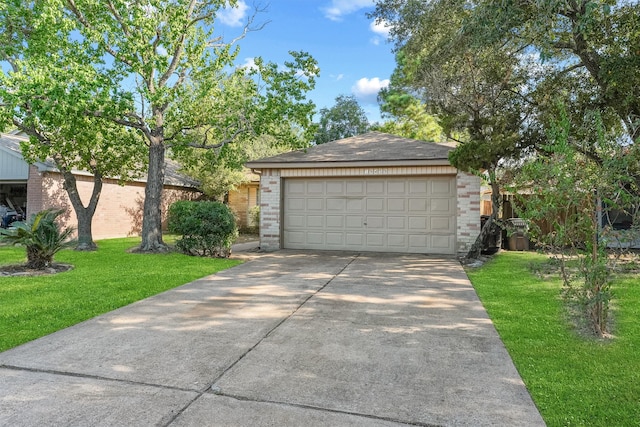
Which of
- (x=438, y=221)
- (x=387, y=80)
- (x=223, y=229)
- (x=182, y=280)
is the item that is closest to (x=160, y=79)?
(x=223, y=229)

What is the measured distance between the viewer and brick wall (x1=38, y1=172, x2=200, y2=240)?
586 inches

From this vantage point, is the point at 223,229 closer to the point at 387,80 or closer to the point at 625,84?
the point at 625,84

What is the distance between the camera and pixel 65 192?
612 inches

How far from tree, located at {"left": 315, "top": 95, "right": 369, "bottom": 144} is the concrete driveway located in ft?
91.5

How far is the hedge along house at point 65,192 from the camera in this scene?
579 inches

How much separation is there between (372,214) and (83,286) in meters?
7.80

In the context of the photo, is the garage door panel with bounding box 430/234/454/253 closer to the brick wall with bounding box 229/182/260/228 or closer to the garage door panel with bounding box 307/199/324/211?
the garage door panel with bounding box 307/199/324/211

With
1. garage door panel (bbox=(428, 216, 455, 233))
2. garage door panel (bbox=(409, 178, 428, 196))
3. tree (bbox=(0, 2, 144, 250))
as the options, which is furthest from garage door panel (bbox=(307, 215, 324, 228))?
tree (bbox=(0, 2, 144, 250))

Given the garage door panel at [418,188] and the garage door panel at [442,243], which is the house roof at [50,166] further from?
the garage door panel at [442,243]

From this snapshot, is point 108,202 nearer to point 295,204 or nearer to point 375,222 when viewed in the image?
point 295,204

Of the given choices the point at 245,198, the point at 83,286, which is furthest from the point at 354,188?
the point at 245,198

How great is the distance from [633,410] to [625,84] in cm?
747

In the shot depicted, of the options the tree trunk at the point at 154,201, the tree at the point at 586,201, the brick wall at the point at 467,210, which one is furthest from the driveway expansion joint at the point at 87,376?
the brick wall at the point at 467,210

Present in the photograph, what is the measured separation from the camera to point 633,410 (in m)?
3.05
